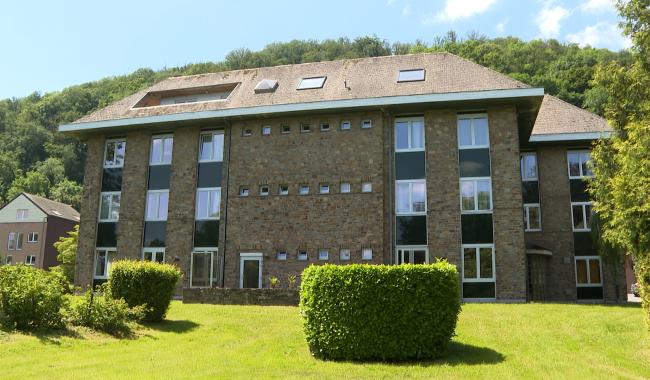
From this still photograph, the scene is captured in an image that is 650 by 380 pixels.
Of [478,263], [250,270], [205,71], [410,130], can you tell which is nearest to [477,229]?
[478,263]

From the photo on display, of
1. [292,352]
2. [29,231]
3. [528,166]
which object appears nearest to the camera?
[292,352]

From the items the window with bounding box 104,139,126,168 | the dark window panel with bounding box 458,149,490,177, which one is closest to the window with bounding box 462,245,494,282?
the dark window panel with bounding box 458,149,490,177

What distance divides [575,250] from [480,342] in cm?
1651

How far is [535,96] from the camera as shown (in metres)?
21.1

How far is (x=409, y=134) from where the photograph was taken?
22734 millimetres

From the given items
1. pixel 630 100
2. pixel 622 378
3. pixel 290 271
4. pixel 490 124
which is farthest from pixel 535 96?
pixel 622 378

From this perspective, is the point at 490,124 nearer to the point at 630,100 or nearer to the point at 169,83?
the point at 630,100

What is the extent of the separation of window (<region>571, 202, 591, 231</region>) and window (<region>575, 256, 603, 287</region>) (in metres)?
1.35

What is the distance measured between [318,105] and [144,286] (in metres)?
11.0

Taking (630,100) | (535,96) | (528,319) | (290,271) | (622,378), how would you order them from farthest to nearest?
(290,271)
(535,96)
(630,100)
(528,319)
(622,378)

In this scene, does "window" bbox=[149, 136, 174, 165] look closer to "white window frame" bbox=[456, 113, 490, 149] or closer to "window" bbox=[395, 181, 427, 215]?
"window" bbox=[395, 181, 427, 215]

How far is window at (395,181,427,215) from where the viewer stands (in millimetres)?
22016

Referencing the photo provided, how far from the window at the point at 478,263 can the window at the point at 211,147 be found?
36.0ft

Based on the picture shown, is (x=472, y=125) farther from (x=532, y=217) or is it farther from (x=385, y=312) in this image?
(x=385, y=312)
